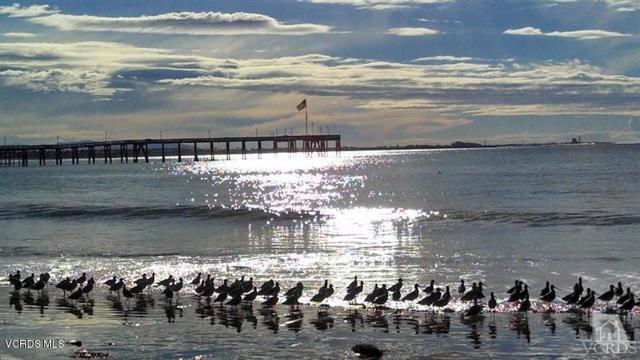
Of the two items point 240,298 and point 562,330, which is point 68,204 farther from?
point 562,330

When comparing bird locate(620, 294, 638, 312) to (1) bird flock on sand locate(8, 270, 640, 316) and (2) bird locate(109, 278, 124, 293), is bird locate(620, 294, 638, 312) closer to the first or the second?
(1) bird flock on sand locate(8, 270, 640, 316)

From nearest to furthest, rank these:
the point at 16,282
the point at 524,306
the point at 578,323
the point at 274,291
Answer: the point at 578,323
the point at 524,306
the point at 274,291
the point at 16,282

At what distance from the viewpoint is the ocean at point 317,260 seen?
18062 mm

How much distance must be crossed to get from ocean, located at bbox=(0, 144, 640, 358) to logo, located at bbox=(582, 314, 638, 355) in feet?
1.08

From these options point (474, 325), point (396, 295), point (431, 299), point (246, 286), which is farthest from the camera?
point (246, 286)

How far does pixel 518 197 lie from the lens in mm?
71625

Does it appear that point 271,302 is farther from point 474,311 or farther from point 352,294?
point 474,311

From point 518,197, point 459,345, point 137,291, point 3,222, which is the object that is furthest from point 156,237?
point 518,197

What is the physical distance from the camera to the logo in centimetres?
Result: 1698

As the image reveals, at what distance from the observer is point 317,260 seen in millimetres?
32094

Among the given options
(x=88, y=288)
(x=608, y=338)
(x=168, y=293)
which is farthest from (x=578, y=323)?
(x=88, y=288)

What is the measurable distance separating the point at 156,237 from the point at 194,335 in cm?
2623

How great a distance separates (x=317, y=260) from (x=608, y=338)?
15315 millimetres

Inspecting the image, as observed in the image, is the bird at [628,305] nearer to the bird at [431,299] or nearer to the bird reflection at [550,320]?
the bird reflection at [550,320]
